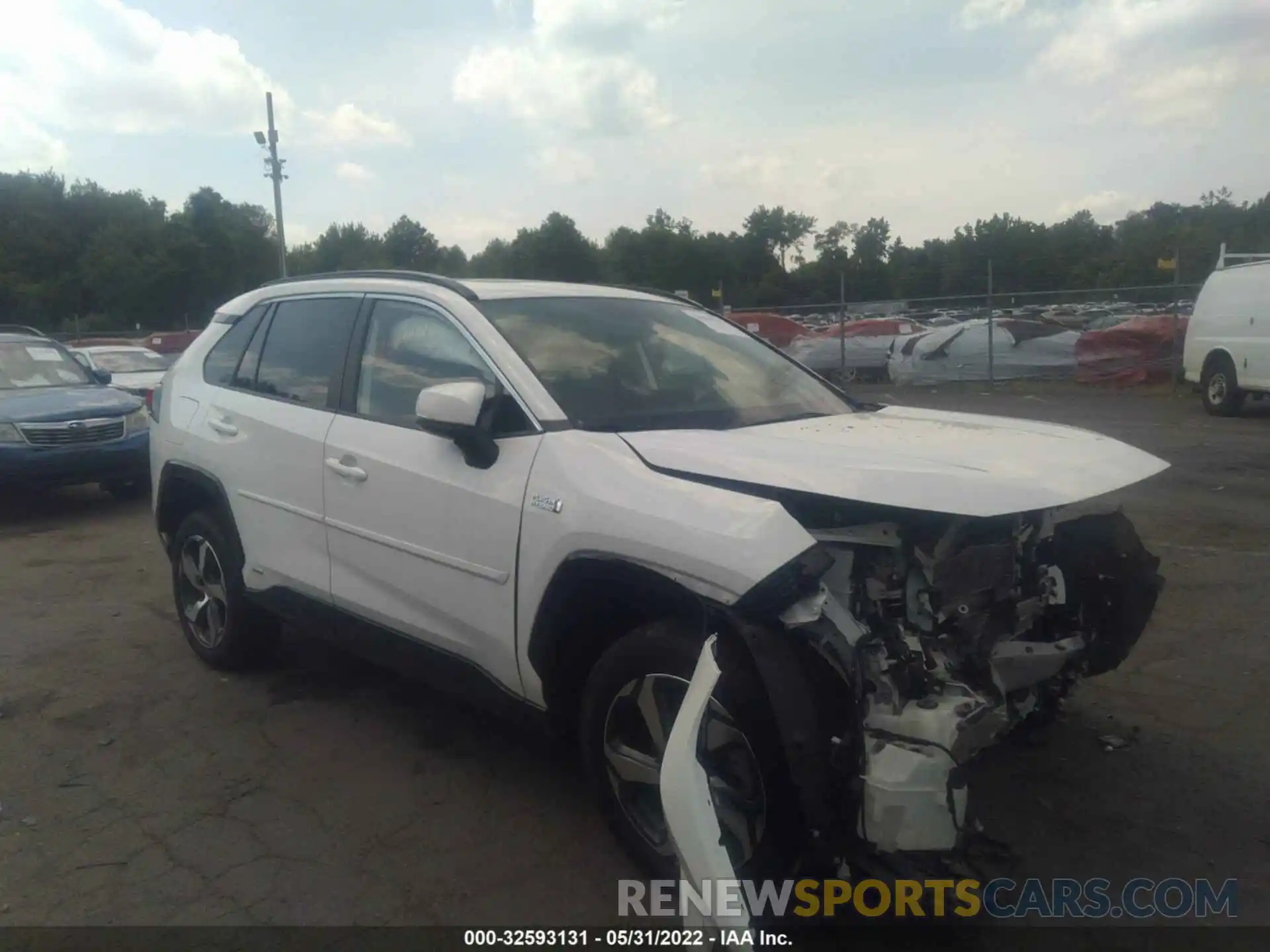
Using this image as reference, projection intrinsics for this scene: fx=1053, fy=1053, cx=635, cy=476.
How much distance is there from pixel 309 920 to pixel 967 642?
2044 mm

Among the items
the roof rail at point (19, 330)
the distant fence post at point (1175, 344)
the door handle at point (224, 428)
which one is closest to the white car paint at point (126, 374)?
the roof rail at point (19, 330)

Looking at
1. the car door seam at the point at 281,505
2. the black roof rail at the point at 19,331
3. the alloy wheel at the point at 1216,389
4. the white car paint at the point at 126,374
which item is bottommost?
the alloy wheel at the point at 1216,389

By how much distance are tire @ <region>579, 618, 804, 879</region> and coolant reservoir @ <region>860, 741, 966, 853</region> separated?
211mm

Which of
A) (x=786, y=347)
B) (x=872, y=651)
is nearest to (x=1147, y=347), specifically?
(x=786, y=347)

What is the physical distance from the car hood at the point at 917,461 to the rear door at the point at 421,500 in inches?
20.7

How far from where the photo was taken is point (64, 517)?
973 cm

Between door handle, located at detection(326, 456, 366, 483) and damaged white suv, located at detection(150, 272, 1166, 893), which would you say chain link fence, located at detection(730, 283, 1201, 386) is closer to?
damaged white suv, located at detection(150, 272, 1166, 893)

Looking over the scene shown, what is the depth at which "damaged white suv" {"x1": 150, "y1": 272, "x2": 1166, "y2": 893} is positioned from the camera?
2584 mm

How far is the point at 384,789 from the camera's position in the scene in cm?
A: 384

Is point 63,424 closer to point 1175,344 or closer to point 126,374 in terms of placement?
point 126,374

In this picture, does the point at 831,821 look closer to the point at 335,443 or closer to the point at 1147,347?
the point at 335,443

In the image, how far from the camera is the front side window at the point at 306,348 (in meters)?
4.32

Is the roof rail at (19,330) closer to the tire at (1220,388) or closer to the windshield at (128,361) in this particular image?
the windshield at (128,361)

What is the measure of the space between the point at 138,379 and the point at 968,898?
14.7 m
